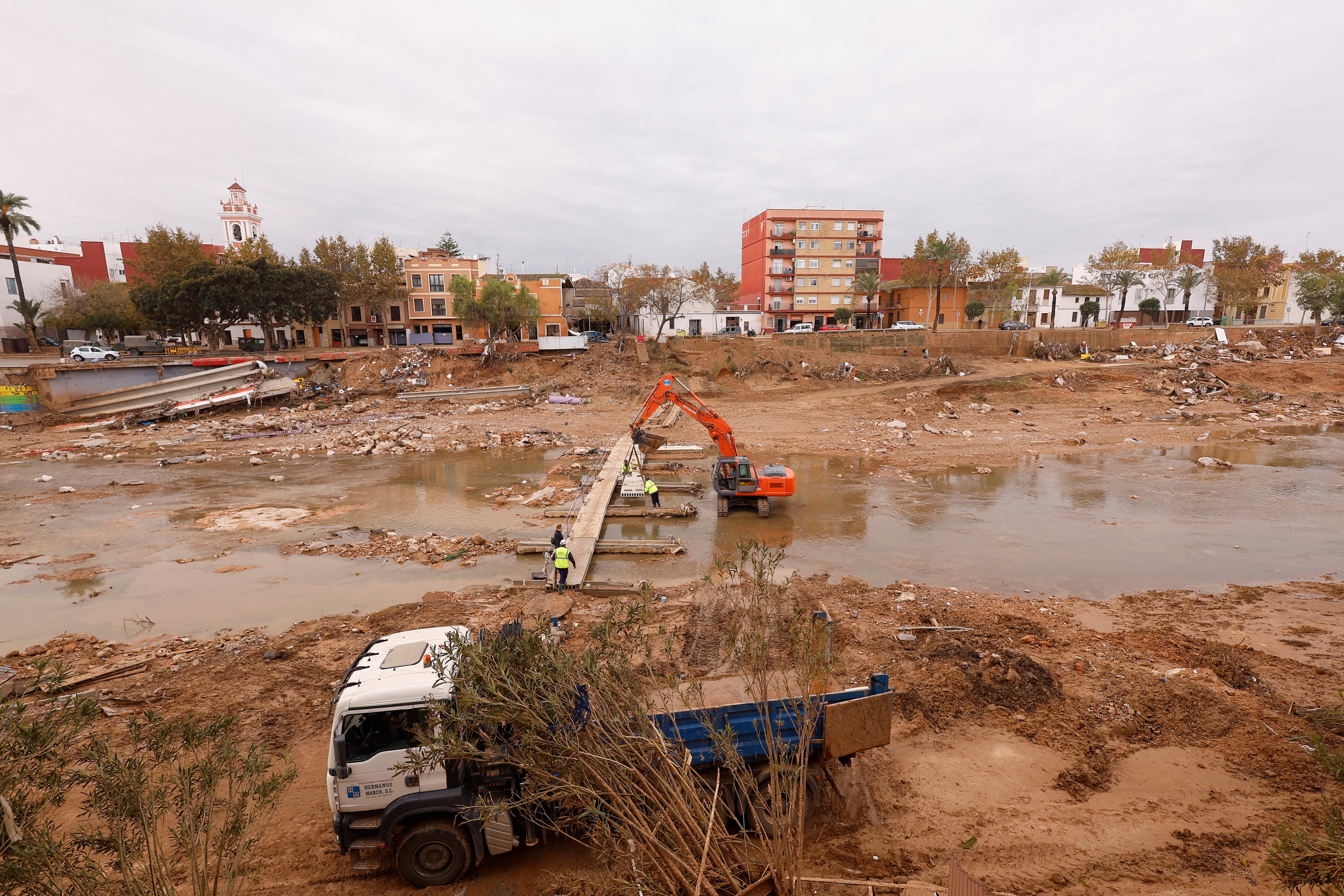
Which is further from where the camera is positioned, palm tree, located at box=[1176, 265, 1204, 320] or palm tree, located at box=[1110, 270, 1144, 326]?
palm tree, located at box=[1176, 265, 1204, 320]

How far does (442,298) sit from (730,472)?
4344 cm

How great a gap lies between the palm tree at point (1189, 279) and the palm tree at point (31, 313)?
300 feet

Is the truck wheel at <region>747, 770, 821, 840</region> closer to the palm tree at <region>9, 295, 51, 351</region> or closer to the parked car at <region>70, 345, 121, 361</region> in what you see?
the parked car at <region>70, 345, 121, 361</region>

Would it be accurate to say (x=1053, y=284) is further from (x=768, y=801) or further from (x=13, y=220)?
(x=13, y=220)

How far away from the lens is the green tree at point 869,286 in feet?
180

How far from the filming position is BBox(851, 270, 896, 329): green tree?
180ft

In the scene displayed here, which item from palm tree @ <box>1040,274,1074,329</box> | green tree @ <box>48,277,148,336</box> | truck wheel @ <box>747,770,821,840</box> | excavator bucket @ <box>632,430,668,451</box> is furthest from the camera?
palm tree @ <box>1040,274,1074,329</box>

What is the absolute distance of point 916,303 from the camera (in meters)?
57.2

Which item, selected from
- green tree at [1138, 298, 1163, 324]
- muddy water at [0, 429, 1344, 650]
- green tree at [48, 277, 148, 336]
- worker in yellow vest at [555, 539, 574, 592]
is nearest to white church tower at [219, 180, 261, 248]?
green tree at [48, 277, 148, 336]

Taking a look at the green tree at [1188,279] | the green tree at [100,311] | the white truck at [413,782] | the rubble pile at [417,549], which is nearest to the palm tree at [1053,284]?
the green tree at [1188,279]

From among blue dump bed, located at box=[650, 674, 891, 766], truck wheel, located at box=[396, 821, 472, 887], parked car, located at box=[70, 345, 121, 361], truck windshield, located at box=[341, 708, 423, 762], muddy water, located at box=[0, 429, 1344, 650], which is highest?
parked car, located at box=[70, 345, 121, 361]

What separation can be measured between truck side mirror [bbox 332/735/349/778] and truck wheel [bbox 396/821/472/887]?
2.81ft

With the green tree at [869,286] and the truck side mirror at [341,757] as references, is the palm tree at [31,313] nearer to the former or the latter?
the truck side mirror at [341,757]

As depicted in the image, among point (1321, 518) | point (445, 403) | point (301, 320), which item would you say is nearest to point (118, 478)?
point (445, 403)
